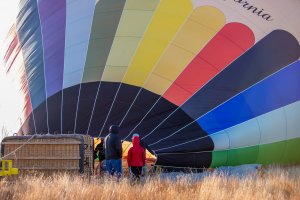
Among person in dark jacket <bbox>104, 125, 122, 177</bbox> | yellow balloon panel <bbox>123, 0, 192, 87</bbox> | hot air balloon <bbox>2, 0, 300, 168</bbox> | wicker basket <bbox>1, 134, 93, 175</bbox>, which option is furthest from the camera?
yellow balloon panel <bbox>123, 0, 192, 87</bbox>

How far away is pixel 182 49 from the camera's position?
7.80 m

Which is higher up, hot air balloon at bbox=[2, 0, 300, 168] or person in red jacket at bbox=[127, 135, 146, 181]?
hot air balloon at bbox=[2, 0, 300, 168]

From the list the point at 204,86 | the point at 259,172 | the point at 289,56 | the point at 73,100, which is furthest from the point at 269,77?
the point at 73,100

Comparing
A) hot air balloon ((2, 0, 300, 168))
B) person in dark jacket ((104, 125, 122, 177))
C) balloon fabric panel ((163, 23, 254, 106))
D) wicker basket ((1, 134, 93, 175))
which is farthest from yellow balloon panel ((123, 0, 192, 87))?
wicker basket ((1, 134, 93, 175))

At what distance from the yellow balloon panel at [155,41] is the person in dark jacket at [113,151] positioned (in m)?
1.18

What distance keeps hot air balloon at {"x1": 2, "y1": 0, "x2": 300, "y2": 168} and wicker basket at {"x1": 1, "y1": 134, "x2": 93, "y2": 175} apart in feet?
3.31

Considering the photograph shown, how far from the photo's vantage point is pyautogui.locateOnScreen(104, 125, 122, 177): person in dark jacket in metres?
6.84

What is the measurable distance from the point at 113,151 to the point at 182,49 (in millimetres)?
1884

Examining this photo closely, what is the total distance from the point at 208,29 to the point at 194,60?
1.59 ft

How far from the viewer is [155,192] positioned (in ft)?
16.7

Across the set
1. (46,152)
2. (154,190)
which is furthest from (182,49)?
(154,190)

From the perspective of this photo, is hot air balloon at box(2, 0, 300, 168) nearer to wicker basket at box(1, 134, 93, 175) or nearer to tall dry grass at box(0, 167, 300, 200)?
wicker basket at box(1, 134, 93, 175)

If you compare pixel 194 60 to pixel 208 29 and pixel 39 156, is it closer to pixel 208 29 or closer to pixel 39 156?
pixel 208 29

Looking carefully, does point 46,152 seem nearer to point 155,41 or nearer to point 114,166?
point 114,166
